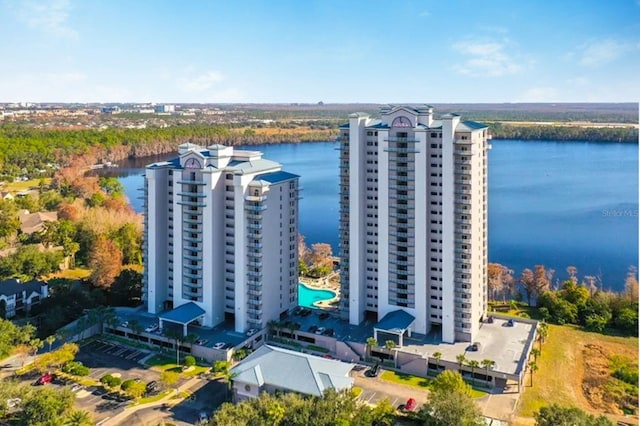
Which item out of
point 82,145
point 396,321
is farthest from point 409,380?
point 82,145

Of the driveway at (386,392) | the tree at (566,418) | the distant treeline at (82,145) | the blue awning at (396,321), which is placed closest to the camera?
the tree at (566,418)

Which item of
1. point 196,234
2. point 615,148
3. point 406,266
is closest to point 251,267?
point 196,234

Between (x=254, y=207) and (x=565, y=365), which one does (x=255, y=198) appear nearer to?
(x=254, y=207)

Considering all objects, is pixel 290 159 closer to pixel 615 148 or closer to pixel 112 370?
pixel 615 148

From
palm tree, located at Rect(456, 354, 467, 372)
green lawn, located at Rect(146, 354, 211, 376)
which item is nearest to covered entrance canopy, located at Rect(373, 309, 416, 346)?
palm tree, located at Rect(456, 354, 467, 372)

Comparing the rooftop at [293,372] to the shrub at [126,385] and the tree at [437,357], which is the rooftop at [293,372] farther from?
the tree at [437,357]

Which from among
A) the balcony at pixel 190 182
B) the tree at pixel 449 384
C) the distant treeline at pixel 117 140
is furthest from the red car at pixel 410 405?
the distant treeline at pixel 117 140
